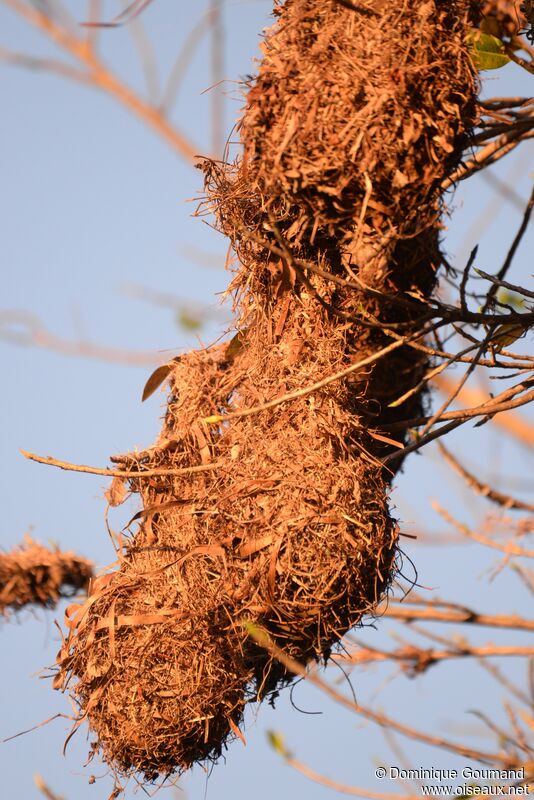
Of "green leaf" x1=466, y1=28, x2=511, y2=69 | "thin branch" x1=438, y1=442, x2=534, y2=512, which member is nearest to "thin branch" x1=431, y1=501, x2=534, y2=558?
"thin branch" x1=438, y1=442, x2=534, y2=512

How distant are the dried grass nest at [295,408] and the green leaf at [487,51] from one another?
0.20ft

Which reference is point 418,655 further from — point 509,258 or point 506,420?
point 509,258

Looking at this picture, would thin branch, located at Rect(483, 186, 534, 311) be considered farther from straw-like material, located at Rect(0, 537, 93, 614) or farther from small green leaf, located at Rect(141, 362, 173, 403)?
straw-like material, located at Rect(0, 537, 93, 614)

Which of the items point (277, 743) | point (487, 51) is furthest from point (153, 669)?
point (487, 51)

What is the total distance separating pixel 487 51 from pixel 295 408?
0.83 metres

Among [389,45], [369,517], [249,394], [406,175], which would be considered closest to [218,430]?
[249,394]

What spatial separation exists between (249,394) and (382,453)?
1.09 feet

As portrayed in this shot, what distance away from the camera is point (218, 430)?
7.60 feet

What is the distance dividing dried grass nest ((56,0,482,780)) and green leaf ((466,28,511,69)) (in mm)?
61

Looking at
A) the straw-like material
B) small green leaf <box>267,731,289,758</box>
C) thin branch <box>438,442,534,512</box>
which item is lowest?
small green leaf <box>267,731,289,758</box>

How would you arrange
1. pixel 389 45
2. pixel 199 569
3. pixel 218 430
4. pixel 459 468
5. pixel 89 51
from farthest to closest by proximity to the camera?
pixel 459 468
pixel 218 430
pixel 199 569
pixel 389 45
pixel 89 51

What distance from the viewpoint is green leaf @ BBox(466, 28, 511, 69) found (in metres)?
1.93

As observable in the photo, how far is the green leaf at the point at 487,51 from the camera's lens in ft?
6.34

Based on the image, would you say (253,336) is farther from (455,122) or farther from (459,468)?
(459,468)
